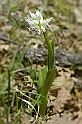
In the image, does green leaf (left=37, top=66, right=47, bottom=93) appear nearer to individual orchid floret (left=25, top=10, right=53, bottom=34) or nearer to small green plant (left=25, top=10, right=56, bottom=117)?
small green plant (left=25, top=10, right=56, bottom=117)

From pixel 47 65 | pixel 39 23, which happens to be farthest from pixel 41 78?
pixel 39 23

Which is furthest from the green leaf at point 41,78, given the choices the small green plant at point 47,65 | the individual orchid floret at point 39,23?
the individual orchid floret at point 39,23

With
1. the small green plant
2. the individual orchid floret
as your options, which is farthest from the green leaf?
the individual orchid floret

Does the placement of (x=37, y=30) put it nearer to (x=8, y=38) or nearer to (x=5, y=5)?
(x=8, y=38)

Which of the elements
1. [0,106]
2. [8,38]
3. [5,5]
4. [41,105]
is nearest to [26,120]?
[41,105]

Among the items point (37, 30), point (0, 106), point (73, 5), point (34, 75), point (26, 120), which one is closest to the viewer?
point (37, 30)

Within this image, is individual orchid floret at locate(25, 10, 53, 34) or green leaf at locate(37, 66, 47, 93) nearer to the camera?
individual orchid floret at locate(25, 10, 53, 34)

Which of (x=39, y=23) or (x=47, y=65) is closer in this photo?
(x=39, y=23)

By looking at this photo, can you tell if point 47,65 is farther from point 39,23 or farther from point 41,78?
Answer: point 39,23
